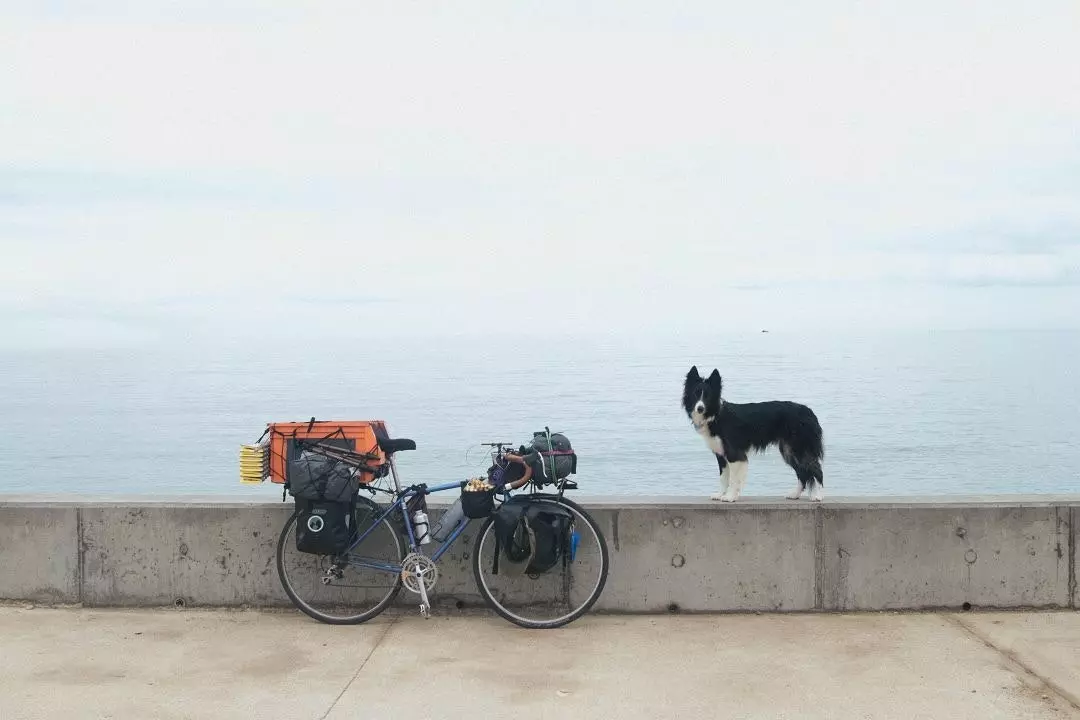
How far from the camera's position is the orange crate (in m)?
7.08

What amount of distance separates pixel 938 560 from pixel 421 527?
3.43 meters

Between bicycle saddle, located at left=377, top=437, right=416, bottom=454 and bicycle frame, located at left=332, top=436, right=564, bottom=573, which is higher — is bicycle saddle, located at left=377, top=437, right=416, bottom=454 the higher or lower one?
the higher one

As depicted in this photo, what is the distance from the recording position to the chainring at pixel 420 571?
23.2 feet

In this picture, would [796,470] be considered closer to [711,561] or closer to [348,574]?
[711,561]

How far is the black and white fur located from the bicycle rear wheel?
2.20 meters

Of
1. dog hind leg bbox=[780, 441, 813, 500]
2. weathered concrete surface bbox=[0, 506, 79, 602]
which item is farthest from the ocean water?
weathered concrete surface bbox=[0, 506, 79, 602]

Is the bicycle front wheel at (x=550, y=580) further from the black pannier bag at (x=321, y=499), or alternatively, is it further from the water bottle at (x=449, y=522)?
the black pannier bag at (x=321, y=499)

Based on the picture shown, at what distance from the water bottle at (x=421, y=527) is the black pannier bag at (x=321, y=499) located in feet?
1.37

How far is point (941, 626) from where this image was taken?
7.03 m

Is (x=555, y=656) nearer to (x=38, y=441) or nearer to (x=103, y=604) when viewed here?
(x=103, y=604)

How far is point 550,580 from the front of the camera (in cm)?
738

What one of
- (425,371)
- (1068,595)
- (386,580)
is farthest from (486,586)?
(425,371)

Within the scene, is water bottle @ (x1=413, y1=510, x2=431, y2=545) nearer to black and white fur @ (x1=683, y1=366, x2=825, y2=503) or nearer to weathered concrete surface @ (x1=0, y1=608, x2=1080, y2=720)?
weathered concrete surface @ (x1=0, y1=608, x2=1080, y2=720)

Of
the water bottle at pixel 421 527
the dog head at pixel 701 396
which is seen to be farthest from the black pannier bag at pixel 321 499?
the dog head at pixel 701 396
